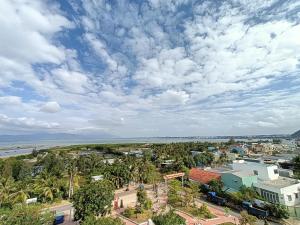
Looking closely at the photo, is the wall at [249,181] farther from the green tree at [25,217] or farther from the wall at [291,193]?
the green tree at [25,217]

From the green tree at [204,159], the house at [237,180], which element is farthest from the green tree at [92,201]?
the green tree at [204,159]

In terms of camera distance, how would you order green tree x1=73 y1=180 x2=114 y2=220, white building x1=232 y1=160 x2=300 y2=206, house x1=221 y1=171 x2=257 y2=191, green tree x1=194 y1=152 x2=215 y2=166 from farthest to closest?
green tree x1=194 y1=152 x2=215 y2=166, house x1=221 y1=171 x2=257 y2=191, white building x1=232 y1=160 x2=300 y2=206, green tree x1=73 y1=180 x2=114 y2=220

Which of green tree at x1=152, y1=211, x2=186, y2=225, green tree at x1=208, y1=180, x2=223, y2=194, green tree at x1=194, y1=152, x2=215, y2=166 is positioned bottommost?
green tree at x1=152, y1=211, x2=186, y2=225

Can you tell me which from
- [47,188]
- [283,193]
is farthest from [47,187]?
[283,193]

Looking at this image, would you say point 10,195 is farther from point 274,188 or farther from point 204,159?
point 204,159

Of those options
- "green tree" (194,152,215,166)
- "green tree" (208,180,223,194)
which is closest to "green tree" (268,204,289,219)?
"green tree" (208,180,223,194)

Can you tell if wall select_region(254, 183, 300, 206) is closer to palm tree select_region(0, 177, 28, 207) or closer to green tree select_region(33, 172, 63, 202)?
green tree select_region(33, 172, 63, 202)

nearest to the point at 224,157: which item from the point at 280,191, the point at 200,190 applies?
the point at 200,190
